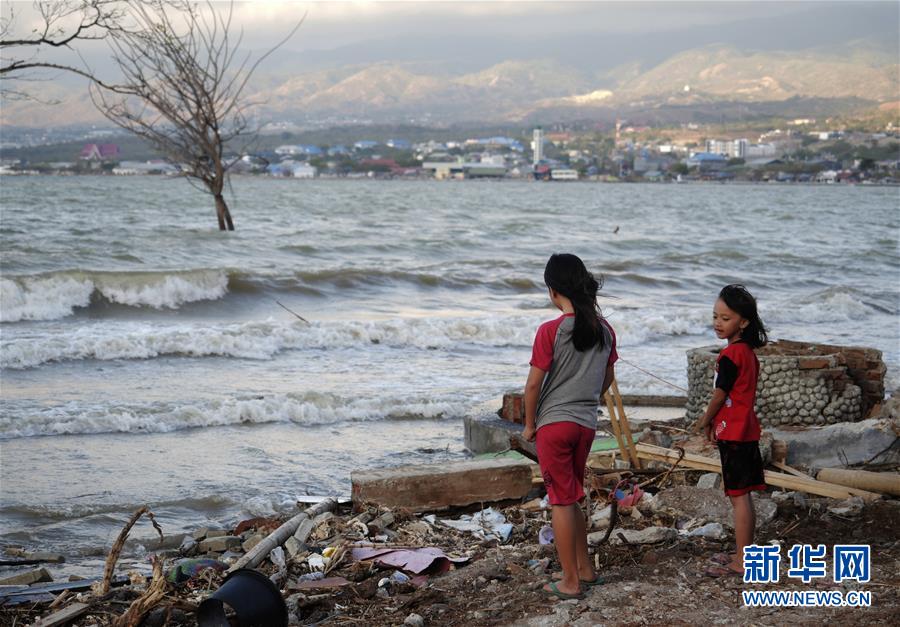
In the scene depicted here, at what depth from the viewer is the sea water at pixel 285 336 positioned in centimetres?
759

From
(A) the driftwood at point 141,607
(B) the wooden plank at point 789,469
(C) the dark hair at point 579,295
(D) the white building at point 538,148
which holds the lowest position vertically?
(B) the wooden plank at point 789,469

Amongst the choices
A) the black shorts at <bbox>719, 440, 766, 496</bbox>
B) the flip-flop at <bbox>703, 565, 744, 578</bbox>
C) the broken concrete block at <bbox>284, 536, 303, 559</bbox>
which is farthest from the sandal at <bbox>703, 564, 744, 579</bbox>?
the broken concrete block at <bbox>284, 536, 303, 559</bbox>

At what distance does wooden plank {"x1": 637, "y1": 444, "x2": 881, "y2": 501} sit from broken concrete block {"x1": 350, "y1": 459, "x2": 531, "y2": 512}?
83cm

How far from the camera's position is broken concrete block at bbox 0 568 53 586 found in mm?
5027

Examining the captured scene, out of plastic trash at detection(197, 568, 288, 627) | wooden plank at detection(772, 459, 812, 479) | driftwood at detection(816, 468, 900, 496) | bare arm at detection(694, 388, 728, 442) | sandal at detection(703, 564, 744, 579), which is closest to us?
plastic trash at detection(197, 568, 288, 627)

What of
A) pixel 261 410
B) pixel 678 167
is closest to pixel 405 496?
pixel 261 410

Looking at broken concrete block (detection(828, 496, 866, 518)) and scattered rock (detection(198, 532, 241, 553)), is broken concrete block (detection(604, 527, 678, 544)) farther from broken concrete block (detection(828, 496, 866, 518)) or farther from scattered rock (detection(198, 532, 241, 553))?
scattered rock (detection(198, 532, 241, 553))

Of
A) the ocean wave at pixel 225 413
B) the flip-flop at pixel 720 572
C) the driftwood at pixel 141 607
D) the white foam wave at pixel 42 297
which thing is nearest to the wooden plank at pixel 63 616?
the driftwood at pixel 141 607

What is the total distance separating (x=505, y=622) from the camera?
158 inches

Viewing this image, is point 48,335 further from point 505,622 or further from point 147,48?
point 505,622

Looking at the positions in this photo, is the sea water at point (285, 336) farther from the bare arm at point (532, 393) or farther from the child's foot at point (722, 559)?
the child's foot at point (722, 559)

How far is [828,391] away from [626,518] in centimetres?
255

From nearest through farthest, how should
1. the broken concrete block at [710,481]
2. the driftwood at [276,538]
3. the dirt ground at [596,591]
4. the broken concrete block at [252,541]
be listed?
the dirt ground at [596,591]
the driftwood at [276,538]
the broken concrete block at [252,541]
the broken concrete block at [710,481]

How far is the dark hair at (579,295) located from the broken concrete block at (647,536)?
1.33 meters
